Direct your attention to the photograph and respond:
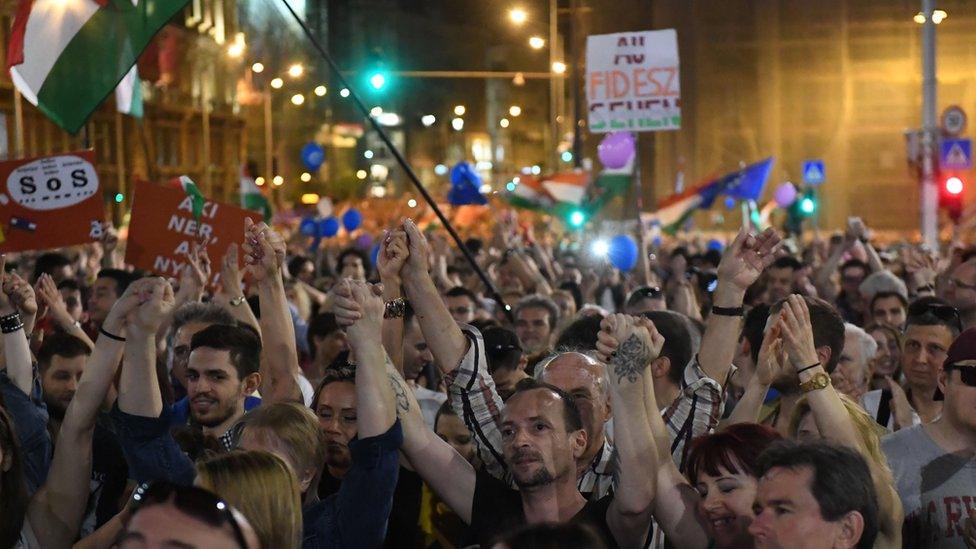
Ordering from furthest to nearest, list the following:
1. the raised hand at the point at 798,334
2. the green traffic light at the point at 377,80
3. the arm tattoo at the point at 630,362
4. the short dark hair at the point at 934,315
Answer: the green traffic light at the point at 377,80, the short dark hair at the point at 934,315, the raised hand at the point at 798,334, the arm tattoo at the point at 630,362

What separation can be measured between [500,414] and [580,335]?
4.79 ft

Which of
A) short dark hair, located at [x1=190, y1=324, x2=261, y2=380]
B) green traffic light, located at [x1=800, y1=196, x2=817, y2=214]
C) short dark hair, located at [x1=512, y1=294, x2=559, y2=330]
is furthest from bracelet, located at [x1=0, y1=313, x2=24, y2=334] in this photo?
green traffic light, located at [x1=800, y1=196, x2=817, y2=214]

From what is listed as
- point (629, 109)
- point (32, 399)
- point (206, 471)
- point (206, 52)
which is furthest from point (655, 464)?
point (206, 52)

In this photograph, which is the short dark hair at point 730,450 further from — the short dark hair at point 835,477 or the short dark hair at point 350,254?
the short dark hair at point 350,254

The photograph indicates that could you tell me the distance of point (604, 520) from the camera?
473cm

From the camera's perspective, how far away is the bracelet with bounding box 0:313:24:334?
20.9 feet

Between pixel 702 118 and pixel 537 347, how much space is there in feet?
102

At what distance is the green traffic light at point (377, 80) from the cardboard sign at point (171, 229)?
14.3ft

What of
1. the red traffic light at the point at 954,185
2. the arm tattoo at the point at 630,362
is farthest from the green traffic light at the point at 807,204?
the arm tattoo at the point at 630,362

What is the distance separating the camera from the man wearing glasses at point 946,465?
16.0ft

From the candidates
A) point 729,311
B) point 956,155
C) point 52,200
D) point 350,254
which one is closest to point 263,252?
point 729,311

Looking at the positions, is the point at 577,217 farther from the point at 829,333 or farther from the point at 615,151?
the point at 829,333

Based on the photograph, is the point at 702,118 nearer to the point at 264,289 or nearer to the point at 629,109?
the point at 629,109

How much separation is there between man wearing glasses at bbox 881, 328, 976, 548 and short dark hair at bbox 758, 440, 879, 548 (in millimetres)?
780
